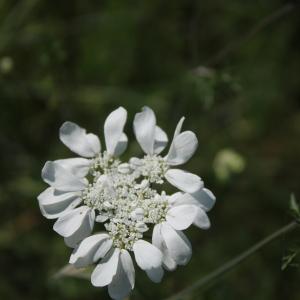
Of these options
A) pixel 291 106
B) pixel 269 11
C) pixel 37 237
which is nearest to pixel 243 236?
pixel 291 106

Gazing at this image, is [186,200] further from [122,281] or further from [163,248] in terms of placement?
[122,281]

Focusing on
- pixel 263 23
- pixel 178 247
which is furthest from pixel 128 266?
pixel 263 23

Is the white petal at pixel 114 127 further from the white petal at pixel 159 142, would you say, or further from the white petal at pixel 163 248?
the white petal at pixel 163 248

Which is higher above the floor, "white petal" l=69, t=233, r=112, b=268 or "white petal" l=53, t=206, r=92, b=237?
"white petal" l=53, t=206, r=92, b=237

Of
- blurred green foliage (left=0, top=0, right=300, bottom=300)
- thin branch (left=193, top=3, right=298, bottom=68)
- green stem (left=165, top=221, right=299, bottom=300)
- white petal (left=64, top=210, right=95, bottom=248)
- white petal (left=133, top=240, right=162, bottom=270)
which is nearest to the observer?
white petal (left=133, top=240, right=162, bottom=270)

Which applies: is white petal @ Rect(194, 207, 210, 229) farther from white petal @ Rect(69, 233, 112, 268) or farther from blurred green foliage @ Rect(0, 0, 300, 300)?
blurred green foliage @ Rect(0, 0, 300, 300)

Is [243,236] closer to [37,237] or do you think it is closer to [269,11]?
[37,237]

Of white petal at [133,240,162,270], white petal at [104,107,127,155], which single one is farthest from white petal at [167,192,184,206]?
white petal at [104,107,127,155]
